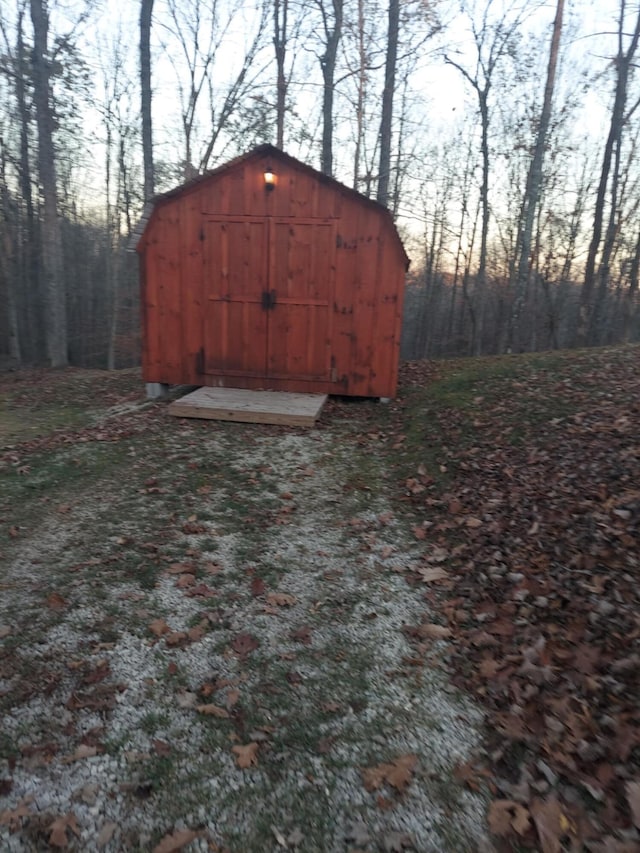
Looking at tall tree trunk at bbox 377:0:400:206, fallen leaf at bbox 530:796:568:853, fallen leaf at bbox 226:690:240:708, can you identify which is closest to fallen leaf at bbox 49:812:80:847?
fallen leaf at bbox 226:690:240:708

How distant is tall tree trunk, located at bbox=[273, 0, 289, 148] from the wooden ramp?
12.2 meters

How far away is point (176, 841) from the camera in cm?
193

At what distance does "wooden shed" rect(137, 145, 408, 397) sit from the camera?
7.94m

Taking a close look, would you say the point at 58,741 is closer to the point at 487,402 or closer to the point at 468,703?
the point at 468,703

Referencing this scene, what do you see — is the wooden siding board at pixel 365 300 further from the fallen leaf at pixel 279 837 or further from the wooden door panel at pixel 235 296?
the fallen leaf at pixel 279 837

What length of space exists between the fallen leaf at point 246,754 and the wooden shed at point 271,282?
21.3ft

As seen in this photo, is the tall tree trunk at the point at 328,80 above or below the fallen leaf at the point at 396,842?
above

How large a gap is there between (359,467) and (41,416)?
201 inches

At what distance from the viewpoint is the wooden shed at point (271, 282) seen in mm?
7941

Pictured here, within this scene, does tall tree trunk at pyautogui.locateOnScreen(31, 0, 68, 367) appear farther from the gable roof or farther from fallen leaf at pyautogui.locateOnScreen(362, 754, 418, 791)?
fallen leaf at pyautogui.locateOnScreen(362, 754, 418, 791)

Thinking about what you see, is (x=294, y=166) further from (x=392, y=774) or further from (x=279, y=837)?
(x=279, y=837)

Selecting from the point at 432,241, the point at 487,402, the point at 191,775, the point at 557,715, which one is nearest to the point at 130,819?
the point at 191,775

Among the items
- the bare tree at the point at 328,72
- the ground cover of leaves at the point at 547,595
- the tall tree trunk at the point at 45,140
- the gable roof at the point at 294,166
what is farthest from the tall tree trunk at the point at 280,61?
the ground cover of leaves at the point at 547,595

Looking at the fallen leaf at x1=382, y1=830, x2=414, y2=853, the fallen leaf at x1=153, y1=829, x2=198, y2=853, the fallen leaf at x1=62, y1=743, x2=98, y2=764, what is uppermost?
the fallen leaf at x1=62, y1=743, x2=98, y2=764
